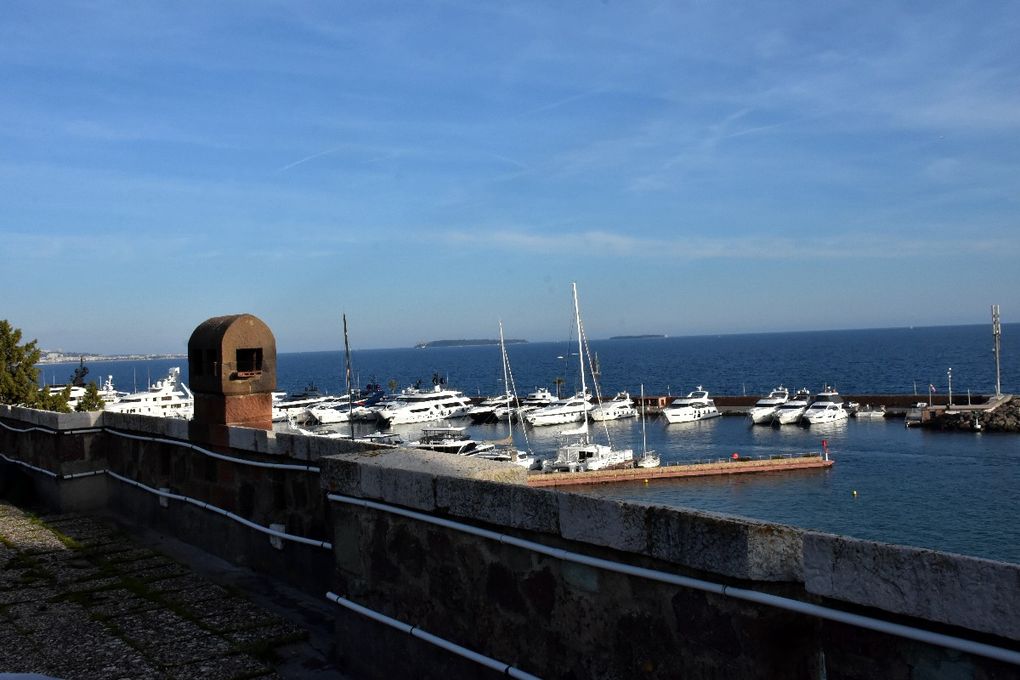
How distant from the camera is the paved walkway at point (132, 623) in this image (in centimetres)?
536

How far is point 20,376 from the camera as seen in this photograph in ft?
60.3

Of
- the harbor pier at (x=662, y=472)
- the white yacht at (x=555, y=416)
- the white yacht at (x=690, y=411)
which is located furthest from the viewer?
the white yacht at (x=555, y=416)

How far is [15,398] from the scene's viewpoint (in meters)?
18.0

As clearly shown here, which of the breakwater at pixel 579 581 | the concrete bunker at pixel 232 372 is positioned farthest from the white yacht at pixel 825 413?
the breakwater at pixel 579 581

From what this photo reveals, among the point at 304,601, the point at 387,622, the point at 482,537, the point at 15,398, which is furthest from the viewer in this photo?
the point at 15,398

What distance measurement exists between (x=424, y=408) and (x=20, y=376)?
63.1 m

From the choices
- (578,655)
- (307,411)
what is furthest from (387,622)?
(307,411)

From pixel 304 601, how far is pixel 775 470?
41982 millimetres

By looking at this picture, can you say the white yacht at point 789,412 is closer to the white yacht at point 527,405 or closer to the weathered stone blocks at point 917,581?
the white yacht at point 527,405

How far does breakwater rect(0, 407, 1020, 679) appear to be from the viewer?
8.66ft

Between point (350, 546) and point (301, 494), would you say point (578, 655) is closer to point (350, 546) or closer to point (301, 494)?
point (350, 546)

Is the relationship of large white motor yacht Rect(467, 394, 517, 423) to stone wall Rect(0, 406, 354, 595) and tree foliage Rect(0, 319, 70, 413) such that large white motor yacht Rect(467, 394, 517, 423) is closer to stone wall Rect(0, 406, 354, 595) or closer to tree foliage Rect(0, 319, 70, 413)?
tree foliage Rect(0, 319, 70, 413)

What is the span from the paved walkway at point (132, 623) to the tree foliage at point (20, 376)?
10869mm

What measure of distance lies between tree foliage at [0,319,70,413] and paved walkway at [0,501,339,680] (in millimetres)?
10869
